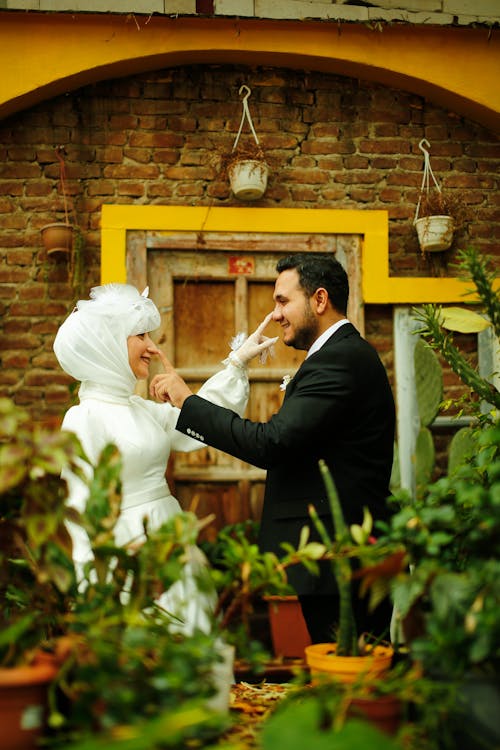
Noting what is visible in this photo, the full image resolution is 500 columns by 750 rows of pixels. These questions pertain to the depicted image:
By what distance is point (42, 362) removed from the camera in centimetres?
381

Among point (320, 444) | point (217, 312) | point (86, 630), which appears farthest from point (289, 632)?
point (86, 630)

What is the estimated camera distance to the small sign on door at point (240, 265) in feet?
12.9

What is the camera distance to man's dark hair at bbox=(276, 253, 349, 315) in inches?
102

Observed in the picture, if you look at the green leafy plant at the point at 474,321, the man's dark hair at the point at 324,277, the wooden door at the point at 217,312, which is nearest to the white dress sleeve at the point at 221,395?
the man's dark hair at the point at 324,277

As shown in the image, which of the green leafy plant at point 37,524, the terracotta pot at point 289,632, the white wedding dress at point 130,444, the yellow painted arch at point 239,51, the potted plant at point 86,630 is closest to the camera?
the potted plant at point 86,630

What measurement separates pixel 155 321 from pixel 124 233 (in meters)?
1.40

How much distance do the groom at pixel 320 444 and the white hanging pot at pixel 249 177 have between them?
62.7 inches

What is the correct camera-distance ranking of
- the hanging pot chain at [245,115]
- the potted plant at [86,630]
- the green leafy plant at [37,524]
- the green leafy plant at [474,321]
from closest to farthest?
1. the potted plant at [86,630]
2. the green leafy plant at [37,524]
3. the green leafy plant at [474,321]
4. the hanging pot chain at [245,115]

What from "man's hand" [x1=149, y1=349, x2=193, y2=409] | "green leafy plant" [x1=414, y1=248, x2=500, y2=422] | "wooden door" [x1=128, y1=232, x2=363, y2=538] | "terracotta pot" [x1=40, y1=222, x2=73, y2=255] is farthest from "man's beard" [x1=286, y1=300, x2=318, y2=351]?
"terracotta pot" [x1=40, y1=222, x2=73, y2=255]

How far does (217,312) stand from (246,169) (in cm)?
76

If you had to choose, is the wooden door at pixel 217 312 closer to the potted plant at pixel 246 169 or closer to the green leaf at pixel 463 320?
the potted plant at pixel 246 169

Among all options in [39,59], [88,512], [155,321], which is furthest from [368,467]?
[39,59]

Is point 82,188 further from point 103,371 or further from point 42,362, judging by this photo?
point 103,371

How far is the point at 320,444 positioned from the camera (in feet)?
7.45
